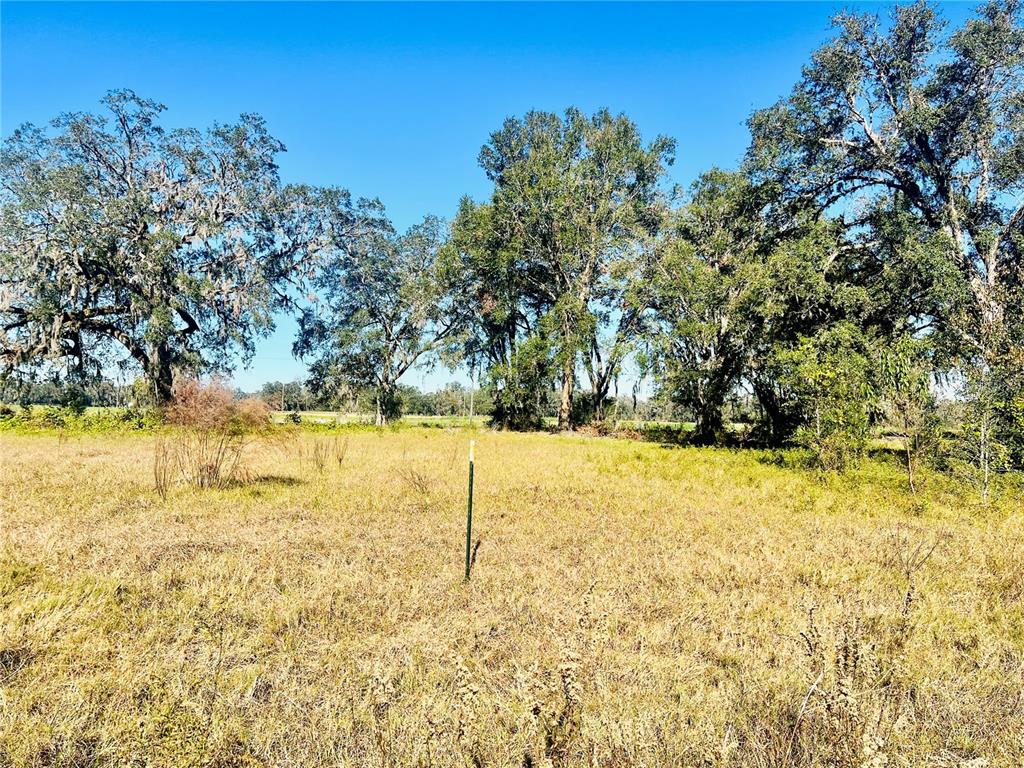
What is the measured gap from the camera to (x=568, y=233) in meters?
28.1

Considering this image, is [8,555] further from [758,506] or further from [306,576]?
[758,506]

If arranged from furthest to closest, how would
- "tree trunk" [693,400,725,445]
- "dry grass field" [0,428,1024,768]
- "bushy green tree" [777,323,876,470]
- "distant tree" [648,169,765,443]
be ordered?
"tree trunk" [693,400,725,445] < "distant tree" [648,169,765,443] < "bushy green tree" [777,323,876,470] < "dry grass field" [0,428,1024,768]

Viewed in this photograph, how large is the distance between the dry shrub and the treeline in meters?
14.0

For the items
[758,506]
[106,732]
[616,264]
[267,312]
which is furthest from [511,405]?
[106,732]

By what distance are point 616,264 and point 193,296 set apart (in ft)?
74.7

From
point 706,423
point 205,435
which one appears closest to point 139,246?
point 205,435

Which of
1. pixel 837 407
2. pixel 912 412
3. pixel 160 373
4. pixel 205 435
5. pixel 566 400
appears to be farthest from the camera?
pixel 566 400

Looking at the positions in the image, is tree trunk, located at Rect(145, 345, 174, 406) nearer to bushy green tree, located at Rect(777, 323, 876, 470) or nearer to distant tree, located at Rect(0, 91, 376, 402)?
distant tree, located at Rect(0, 91, 376, 402)

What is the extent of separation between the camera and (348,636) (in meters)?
3.76

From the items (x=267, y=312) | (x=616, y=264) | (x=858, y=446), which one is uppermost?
(x=616, y=264)

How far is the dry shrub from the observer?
922 cm

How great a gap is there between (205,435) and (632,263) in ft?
74.2

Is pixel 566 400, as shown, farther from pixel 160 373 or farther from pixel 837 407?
pixel 160 373

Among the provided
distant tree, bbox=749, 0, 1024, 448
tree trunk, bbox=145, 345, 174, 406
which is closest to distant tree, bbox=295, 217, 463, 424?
tree trunk, bbox=145, 345, 174, 406
